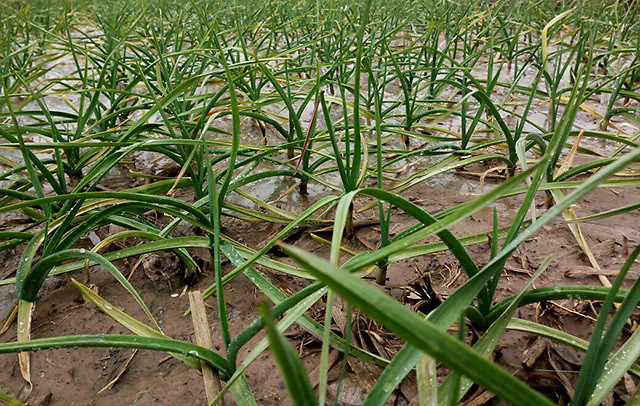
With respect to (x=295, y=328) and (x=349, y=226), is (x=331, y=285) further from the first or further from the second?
(x=349, y=226)

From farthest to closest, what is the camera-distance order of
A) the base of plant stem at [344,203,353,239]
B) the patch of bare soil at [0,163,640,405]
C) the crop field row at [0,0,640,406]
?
the base of plant stem at [344,203,353,239] → the patch of bare soil at [0,163,640,405] → the crop field row at [0,0,640,406]

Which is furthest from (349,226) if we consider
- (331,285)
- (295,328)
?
(331,285)

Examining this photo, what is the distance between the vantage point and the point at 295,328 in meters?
1.09

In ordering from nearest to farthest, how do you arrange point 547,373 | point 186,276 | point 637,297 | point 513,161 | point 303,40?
point 637,297 → point 547,373 → point 186,276 → point 513,161 → point 303,40

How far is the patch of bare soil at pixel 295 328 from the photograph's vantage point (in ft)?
3.05

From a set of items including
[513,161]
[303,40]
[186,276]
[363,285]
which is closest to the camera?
[363,285]

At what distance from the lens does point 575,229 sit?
127 cm

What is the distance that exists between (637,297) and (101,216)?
46.0 inches

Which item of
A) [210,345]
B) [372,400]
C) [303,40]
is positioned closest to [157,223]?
[210,345]

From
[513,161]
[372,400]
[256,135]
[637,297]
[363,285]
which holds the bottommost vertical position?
[256,135]

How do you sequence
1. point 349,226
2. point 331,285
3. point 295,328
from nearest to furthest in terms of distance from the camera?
1. point 331,285
2. point 295,328
3. point 349,226

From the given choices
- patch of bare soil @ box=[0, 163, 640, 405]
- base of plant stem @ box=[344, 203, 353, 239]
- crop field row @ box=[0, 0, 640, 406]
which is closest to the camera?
crop field row @ box=[0, 0, 640, 406]

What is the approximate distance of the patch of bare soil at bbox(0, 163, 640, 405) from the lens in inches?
36.7

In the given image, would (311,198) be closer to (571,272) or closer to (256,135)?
(256,135)
